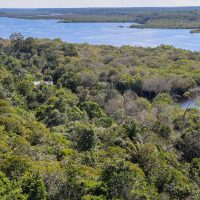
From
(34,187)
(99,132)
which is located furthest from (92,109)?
(34,187)

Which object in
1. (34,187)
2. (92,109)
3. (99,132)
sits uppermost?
(34,187)

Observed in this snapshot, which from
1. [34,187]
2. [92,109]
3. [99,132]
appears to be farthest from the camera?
[92,109]

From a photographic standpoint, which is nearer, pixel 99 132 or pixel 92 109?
pixel 99 132

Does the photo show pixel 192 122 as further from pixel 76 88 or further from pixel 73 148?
pixel 76 88

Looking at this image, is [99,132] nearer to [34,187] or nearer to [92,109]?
[92,109]

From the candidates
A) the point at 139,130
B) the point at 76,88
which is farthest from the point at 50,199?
the point at 76,88

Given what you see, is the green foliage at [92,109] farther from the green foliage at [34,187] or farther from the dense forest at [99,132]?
the green foliage at [34,187]

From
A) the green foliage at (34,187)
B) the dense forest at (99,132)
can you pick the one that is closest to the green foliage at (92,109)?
the dense forest at (99,132)

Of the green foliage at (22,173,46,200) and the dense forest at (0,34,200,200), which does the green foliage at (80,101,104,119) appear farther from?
the green foliage at (22,173,46,200)

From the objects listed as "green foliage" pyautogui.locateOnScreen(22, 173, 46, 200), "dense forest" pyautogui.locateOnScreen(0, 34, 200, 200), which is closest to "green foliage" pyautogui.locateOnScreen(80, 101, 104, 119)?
"dense forest" pyautogui.locateOnScreen(0, 34, 200, 200)
